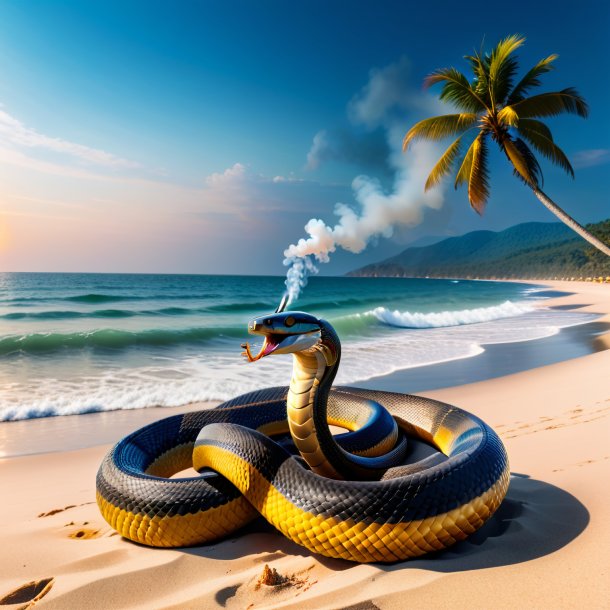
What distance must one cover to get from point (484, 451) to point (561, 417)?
11.6 feet

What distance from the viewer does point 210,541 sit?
279cm

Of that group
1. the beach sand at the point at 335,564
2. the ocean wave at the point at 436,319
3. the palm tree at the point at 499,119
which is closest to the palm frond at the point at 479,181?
the palm tree at the point at 499,119

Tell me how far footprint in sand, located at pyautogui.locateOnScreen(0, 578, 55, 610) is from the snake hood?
5.55ft

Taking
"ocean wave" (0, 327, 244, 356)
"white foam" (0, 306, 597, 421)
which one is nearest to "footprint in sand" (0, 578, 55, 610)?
"white foam" (0, 306, 597, 421)

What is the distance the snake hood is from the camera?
2.39 meters

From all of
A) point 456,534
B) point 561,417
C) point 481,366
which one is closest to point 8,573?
point 456,534

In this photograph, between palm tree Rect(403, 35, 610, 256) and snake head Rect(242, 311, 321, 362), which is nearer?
snake head Rect(242, 311, 321, 362)

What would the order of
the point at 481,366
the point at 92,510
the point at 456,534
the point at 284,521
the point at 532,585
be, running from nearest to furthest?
the point at 532,585 < the point at 456,534 < the point at 284,521 < the point at 92,510 < the point at 481,366

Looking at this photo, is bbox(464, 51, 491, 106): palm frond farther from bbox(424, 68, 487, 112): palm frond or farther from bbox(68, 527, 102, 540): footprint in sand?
bbox(68, 527, 102, 540): footprint in sand

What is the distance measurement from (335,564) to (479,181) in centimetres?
1598

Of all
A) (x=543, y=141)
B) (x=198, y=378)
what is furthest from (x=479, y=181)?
(x=198, y=378)

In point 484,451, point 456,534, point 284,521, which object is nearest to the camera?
point 456,534

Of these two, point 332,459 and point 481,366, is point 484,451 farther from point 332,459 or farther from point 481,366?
point 481,366

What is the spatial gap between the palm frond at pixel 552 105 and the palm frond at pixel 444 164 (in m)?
2.27
